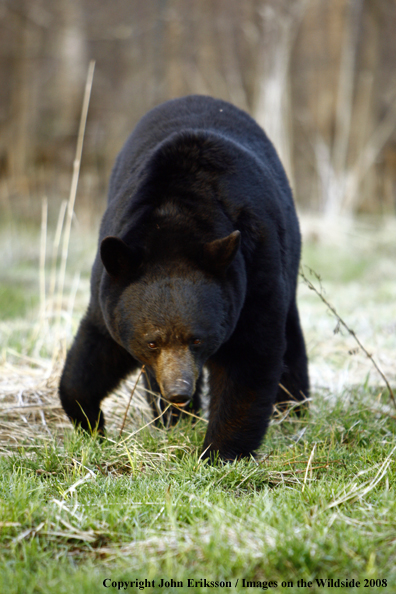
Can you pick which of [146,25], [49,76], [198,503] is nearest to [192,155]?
[198,503]

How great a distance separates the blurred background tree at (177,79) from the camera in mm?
14094

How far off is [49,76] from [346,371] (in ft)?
41.4

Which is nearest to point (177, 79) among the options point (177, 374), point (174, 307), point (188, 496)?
point (174, 307)

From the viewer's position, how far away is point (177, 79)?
1594 cm

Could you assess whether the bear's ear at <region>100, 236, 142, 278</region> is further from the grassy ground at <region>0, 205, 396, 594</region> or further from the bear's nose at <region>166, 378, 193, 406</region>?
the grassy ground at <region>0, 205, 396, 594</region>

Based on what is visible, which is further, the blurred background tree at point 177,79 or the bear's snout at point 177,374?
the blurred background tree at point 177,79

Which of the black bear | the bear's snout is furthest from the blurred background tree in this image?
the bear's snout

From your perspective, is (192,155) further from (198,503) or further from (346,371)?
(346,371)

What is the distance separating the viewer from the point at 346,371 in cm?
415

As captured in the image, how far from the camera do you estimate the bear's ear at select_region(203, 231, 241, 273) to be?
102 inches

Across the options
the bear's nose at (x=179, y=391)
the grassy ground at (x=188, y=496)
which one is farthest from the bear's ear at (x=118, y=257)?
the grassy ground at (x=188, y=496)

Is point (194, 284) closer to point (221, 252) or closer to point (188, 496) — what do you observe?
point (221, 252)

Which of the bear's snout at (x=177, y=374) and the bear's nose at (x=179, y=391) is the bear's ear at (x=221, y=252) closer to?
the bear's snout at (x=177, y=374)

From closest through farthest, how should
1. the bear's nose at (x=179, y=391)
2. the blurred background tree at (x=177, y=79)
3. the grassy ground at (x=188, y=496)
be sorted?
1. the grassy ground at (x=188, y=496)
2. the bear's nose at (x=179, y=391)
3. the blurred background tree at (x=177, y=79)
